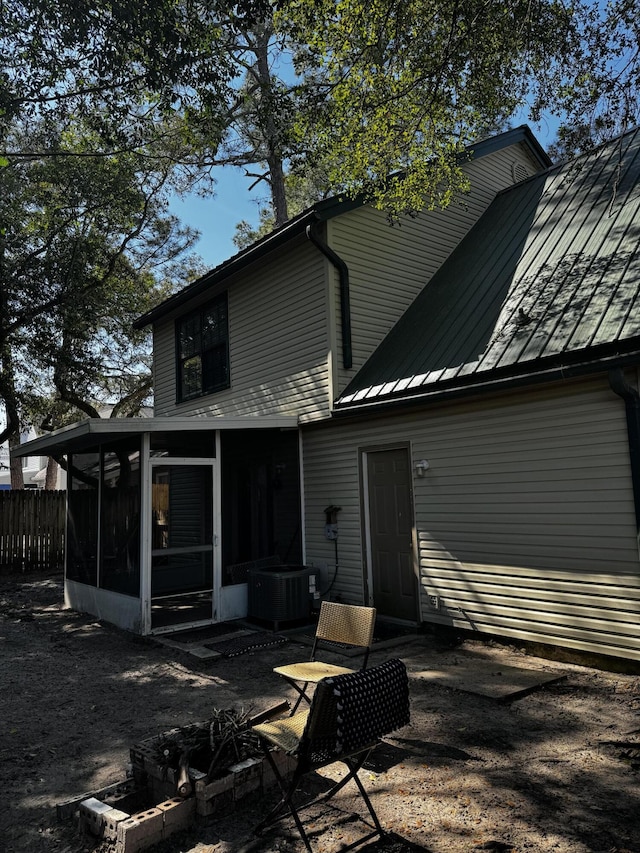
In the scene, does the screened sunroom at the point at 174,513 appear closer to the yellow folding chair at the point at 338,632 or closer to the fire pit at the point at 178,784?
the yellow folding chair at the point at 338,632

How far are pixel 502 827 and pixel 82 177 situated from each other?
14853 mm

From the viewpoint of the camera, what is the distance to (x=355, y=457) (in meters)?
8.45

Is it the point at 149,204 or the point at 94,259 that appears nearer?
the point at 94,259

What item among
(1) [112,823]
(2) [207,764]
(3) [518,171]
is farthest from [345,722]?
(3) [518,171]

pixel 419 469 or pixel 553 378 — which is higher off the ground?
pixel 553 378

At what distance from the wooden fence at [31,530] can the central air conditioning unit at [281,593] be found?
871 centimetres

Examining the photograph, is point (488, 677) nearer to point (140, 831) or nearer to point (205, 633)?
point (140, 831)

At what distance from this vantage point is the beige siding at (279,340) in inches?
351

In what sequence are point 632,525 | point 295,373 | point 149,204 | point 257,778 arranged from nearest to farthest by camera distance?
point 257,778
point 632,525
point 295,373
point 149,204

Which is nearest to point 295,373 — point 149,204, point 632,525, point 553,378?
point 553,378

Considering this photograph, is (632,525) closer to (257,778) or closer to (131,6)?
(257,778)

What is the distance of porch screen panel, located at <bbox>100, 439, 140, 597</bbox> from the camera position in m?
7.99

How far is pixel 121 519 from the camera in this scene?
836 centimetres

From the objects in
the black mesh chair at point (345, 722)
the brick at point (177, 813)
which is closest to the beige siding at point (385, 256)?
the black mesh chair at point (345, 722)
